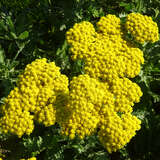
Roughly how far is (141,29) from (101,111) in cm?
179

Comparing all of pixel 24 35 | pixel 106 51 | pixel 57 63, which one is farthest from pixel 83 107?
pixel 24 35

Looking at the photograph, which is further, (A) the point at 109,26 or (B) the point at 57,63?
(B) the point at 57,63

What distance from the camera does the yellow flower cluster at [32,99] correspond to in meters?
4.20

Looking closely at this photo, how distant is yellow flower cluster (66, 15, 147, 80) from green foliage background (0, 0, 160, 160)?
2.24 feet

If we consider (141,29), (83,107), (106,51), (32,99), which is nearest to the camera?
(83,107)

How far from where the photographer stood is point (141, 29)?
503cm

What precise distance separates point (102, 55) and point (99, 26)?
73 cm

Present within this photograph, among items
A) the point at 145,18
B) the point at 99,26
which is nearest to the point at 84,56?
the point at 99,26

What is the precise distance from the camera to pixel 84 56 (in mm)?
4801

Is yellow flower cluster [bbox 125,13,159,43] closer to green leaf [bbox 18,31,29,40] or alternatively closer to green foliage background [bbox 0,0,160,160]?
green foliage background [bbox 0,0,160,160]

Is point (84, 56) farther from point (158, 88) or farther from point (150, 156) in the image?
point (150, 156)

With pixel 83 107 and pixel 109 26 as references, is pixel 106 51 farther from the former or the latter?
pixel 83 107

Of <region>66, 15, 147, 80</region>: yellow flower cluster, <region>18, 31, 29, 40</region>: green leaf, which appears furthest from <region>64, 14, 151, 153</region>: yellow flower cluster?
<region>18, 31, 29, 40</region>: green leaf

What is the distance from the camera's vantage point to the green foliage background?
5.23 metres
